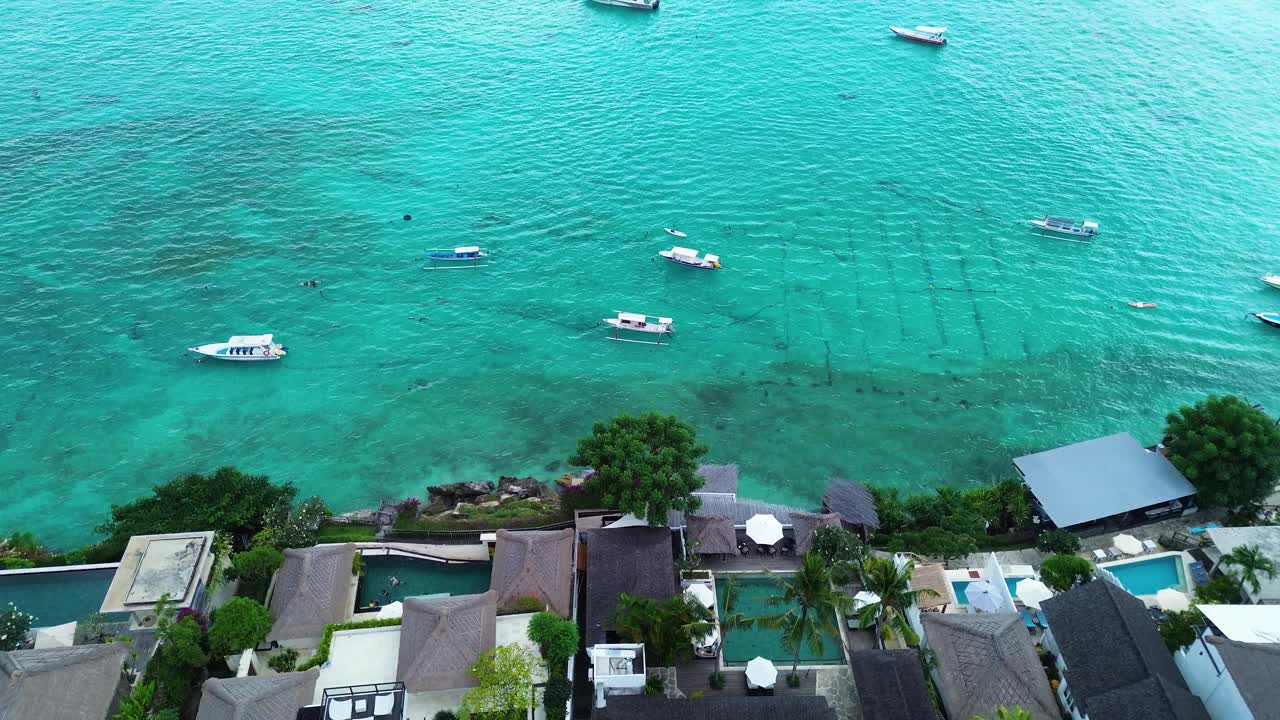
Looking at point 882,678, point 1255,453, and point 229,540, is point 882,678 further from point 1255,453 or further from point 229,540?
point 229,540

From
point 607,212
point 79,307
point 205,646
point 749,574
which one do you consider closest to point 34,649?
point 205,646

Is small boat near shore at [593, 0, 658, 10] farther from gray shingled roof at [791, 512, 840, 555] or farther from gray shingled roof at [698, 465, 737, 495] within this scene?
gray shingled roof at [791, 512, 840, 555]

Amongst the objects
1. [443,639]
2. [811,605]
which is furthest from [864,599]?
[443,639]

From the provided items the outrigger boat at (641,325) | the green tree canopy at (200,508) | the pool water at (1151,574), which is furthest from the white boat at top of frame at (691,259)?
the pool water at (1151,574)

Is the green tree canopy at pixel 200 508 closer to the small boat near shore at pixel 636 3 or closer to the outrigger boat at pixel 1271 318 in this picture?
the outrigger boat at pixel 1271 318

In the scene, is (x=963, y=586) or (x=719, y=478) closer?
(x=963, y=586)

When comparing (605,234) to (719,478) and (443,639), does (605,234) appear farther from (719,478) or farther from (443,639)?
(443,639)

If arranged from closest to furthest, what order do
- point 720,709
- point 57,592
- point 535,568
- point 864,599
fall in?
point 720,709 → point 864,599 → point 535,568 → point 57,592
